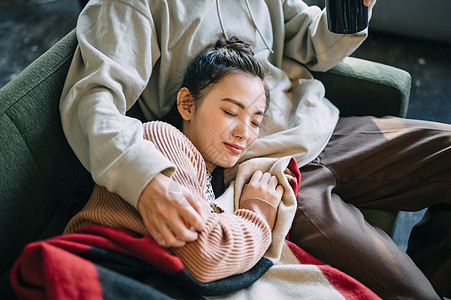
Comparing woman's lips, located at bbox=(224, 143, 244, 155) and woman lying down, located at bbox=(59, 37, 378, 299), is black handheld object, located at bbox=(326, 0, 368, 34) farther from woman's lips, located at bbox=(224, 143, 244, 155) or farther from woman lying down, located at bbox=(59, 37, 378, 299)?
woman's lips, located at bbox=(224, 143, 244, 155)

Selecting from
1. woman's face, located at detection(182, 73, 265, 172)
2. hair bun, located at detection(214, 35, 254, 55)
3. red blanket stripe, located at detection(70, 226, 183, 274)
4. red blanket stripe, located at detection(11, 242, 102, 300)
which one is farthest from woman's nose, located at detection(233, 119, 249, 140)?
red blanket stripe, located at detection(11, 242, 102, 300)

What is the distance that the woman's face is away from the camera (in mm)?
956

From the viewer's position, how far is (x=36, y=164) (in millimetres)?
845

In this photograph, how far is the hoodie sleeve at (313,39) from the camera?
3.79 ft

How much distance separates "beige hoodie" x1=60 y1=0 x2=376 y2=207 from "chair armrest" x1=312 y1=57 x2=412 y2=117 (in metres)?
0.07

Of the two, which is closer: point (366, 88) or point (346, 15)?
point (346, 15)

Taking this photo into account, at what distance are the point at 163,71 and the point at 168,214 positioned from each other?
0.44 meters

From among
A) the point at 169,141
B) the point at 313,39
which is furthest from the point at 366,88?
the point at 169,141

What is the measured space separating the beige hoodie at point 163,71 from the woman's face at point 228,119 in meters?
0.09

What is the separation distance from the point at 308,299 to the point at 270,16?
0.77 m

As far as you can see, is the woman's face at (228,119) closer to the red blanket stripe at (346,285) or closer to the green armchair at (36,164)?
the green armchair at (36,164)

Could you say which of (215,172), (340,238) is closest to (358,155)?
(340,238)

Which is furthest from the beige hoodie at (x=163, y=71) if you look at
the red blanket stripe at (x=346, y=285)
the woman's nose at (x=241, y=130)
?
the red blanket stripe at (x=346, y=285)

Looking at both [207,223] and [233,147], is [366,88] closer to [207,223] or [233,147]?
[233,147]
